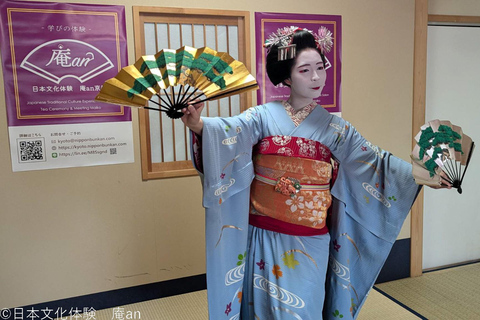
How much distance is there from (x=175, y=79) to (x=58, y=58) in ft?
4.10

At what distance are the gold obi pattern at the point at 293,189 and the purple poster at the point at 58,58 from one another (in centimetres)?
120

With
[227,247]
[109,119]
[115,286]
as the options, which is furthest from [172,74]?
[115,286]

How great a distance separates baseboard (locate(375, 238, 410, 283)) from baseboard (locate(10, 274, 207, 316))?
4.78ft

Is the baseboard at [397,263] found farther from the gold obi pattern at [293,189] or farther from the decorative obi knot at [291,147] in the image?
the decorative obi knot at [291,147]

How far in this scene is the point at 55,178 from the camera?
253 centimetres

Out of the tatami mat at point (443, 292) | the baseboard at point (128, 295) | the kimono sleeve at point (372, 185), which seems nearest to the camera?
the kimono sleeve at point (372, 185)

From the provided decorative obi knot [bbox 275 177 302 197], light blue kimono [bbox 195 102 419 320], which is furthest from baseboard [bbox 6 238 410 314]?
decorative obi knot [bbox 275 177 302 197]

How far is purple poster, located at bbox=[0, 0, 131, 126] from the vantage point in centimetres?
236

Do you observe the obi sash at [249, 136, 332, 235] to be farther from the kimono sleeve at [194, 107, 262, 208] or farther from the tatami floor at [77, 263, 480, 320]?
the tatami floor at [77, 263, 480, 320]

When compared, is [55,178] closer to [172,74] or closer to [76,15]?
[76,15]

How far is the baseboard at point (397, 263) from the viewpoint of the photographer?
3322 millimetres

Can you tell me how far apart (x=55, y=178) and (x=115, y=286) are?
0.80m

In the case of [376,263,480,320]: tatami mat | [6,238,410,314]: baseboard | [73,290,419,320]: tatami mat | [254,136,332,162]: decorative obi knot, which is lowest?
[376,263,480,320]: tatami mat

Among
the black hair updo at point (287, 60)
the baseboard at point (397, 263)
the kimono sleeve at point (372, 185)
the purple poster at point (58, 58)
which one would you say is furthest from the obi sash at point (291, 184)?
the baseboard at point (397, 263)
